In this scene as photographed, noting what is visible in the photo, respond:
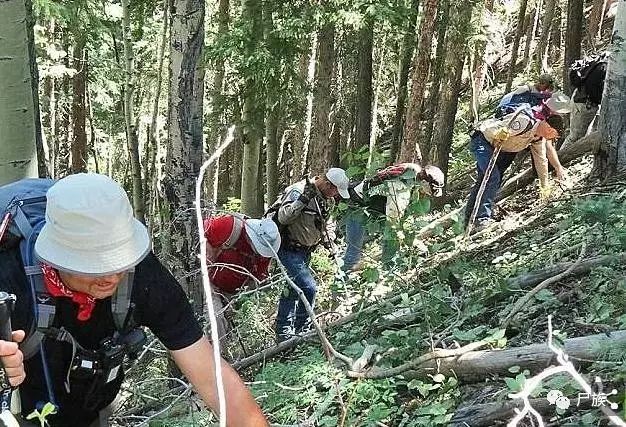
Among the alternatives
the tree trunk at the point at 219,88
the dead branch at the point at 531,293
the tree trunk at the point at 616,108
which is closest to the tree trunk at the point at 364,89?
the tree trunk at the point at 219,88

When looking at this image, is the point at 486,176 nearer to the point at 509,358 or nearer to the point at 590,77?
the point at 590,77

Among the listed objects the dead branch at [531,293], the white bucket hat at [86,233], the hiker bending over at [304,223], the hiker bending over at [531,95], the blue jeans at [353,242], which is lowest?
the blue jeans at [353,242]

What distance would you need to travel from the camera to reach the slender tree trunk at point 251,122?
1123cm

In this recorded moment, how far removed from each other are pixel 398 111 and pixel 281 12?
3.91 meters

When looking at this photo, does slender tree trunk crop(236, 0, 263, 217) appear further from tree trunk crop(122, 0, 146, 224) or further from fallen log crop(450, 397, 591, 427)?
fallen log crop(450, 397, 591, 427)

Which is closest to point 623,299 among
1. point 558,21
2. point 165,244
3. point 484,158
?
point 165,244

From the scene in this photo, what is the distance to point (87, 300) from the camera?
2631 mm

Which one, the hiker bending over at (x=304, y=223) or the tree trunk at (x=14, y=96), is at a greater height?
the tree trunk at (x=14, y=96)

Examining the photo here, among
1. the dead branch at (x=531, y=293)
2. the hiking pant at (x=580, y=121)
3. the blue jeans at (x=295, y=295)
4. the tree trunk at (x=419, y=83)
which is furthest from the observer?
the tree trunk at (x=419, y=83)

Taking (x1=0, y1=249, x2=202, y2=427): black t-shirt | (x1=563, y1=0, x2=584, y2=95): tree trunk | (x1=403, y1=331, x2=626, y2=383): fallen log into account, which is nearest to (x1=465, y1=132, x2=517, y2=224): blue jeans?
(x1=563, y1=0, x2=584, y2=95): tree trunk

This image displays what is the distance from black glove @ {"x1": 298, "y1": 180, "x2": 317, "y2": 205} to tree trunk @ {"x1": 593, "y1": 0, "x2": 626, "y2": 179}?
273 centimetres

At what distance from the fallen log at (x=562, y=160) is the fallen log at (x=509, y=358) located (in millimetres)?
5889

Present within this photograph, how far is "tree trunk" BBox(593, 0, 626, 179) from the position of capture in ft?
21.8

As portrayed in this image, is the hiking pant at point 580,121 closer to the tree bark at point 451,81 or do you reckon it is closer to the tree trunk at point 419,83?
the tree trunk at point 419,83
